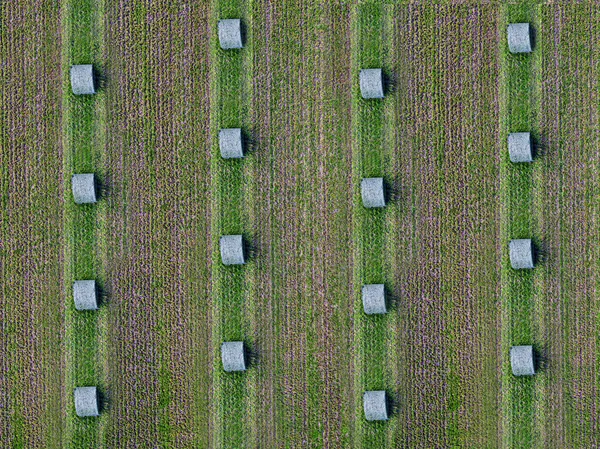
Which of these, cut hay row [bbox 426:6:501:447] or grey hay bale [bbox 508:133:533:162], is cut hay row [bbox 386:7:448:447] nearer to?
cut hay row [bbox 426:6:501:447]

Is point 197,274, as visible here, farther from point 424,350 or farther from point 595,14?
point 595,14

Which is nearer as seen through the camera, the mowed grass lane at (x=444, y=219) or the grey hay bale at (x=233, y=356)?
the grey hay bale at (x=233, y=356)

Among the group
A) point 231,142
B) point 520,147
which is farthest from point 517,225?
point 231,142

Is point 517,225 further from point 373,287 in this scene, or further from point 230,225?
point 230,225

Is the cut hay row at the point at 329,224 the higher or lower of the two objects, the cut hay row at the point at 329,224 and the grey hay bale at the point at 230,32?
the lower

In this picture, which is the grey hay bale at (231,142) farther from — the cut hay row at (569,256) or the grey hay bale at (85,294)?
the cut hay row at (569,256)

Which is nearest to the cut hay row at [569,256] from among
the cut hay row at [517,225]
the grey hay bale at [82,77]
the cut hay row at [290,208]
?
the cut hay row at [517,225]

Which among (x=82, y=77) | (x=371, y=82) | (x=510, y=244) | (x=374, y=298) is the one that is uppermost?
(x=82, y=77)
